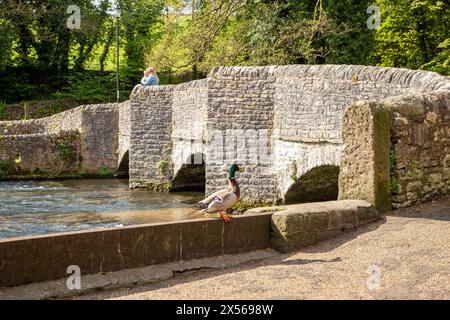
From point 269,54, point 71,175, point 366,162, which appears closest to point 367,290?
point 366,162

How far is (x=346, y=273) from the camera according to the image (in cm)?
574

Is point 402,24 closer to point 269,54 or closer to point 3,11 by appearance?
point 269,54

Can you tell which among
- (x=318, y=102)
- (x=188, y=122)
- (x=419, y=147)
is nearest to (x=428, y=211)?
(x=419, y=147)

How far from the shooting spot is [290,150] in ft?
45.3

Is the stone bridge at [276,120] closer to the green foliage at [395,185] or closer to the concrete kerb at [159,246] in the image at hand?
the green foliage at [395,185]

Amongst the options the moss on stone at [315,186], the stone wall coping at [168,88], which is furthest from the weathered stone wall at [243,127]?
the stone wall coping at [168,88]

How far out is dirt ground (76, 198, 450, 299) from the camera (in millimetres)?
5180

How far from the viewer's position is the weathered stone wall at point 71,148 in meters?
24.3

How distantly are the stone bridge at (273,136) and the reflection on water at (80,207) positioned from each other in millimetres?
1183

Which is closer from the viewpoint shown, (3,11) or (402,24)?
(402,24)

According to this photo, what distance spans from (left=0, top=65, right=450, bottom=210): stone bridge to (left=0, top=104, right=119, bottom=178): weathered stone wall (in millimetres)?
39

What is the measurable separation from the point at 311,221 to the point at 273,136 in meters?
7.54

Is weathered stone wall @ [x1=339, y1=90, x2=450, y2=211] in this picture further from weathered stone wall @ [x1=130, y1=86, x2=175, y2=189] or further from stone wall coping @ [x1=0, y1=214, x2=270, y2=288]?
weathered stone wall @ [x1=130, y1=86, x2=175, y2=189]
